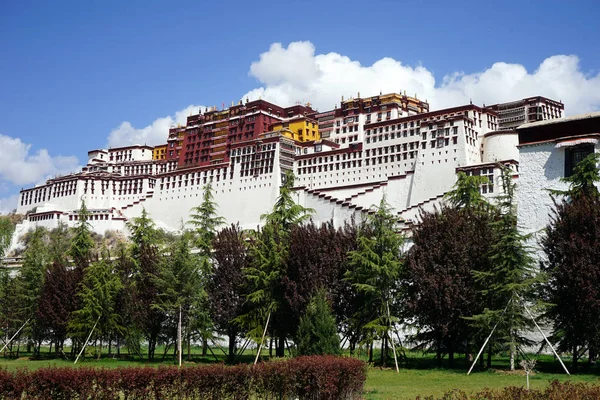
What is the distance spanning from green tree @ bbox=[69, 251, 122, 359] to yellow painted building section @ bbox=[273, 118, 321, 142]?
59.7 meters

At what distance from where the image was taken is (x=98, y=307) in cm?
3269

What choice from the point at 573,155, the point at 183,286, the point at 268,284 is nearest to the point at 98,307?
the point at 183,286

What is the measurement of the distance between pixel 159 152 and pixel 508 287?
332 feet

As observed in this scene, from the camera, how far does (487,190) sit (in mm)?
57094

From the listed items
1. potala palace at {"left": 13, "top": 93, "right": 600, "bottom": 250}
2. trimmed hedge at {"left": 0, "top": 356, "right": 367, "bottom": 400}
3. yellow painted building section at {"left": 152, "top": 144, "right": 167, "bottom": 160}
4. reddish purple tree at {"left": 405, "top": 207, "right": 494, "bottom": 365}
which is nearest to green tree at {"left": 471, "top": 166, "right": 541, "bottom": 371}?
reddish purple tree at {"left": 405, "top": 207, "right": 494, "bottom": 365}

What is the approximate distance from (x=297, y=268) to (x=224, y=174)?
61.3 m

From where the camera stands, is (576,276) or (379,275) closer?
(576,276)

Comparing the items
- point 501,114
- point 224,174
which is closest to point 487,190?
point 501,114

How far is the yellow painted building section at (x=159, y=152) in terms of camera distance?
117 meters

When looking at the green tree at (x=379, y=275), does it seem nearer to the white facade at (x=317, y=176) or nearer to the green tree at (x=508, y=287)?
the green tree at (x=508, y=287)

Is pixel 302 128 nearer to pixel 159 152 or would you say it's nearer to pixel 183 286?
pixel 159 152

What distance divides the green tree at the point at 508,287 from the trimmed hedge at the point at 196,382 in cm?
977

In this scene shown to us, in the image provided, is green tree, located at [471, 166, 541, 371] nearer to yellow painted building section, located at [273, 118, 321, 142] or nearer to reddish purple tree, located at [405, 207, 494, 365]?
reddish purple tree, located at [405, 207, 494, 365]

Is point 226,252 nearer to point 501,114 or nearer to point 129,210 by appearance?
point 501,114
